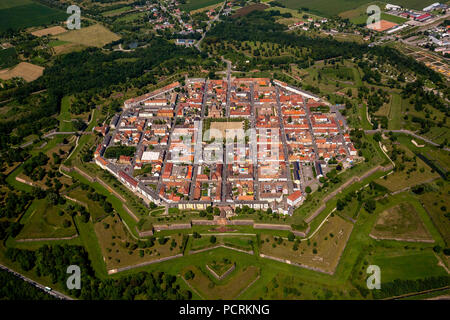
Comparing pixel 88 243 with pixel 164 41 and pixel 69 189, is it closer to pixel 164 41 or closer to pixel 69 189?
pixel 69 189

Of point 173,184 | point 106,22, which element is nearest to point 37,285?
point 173,184

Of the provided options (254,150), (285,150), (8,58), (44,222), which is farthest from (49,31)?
(285,150)

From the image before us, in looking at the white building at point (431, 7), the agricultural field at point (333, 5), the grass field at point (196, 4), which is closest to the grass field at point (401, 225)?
the agricultural field at point (333, 5)

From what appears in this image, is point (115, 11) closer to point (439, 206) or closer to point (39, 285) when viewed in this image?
point (39, 285)

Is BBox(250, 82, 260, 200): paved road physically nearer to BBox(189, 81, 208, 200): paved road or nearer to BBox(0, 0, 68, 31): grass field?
BBox(189, 81, 208, 200): paved road

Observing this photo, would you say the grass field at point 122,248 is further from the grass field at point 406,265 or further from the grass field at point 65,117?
the grass field at point 65,117
